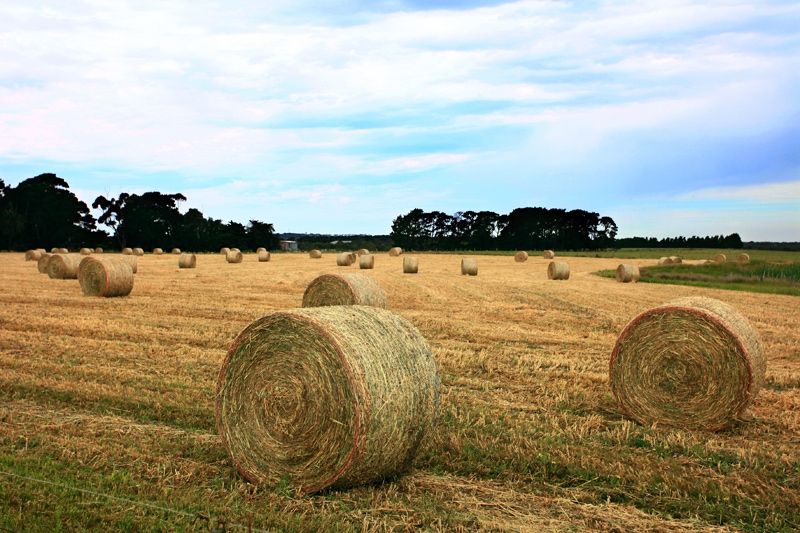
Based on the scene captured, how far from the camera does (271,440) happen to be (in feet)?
20.4

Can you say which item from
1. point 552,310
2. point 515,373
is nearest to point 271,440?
point 515,373

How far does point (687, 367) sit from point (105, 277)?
610 inches

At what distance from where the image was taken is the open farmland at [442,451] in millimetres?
5430

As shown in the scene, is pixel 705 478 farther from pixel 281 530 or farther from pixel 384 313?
pixel 281 530

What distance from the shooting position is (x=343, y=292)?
14.6 m

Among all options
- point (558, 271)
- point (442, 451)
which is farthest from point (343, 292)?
point (558, 271)

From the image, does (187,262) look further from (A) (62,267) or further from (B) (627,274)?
(B) (627,274)

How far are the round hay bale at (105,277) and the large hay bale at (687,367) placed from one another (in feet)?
48.4

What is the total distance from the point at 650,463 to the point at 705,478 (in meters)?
0.50

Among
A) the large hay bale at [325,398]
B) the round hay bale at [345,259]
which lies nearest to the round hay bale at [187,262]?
the round hay bale at [345,259]

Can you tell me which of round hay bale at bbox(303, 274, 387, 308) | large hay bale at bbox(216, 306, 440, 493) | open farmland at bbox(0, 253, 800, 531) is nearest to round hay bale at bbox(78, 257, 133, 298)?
open farmland at bbox(0, 253, 800, 531)

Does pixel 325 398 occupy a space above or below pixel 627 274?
below

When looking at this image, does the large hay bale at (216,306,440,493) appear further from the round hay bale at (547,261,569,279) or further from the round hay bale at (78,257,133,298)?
the round hay bale at (547,261,569,279)

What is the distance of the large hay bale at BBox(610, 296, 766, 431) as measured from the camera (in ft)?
26.6
